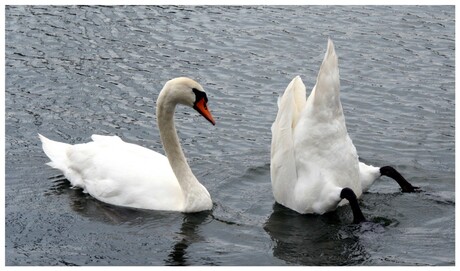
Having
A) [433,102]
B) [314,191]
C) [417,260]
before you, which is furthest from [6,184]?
[433,102]

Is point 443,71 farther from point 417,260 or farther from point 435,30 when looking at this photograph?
point 417,260

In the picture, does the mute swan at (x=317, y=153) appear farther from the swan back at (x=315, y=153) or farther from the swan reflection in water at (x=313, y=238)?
the swan reflection in water at (x=313, y=238)

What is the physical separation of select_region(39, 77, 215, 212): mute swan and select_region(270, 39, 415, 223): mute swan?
2.71 feet

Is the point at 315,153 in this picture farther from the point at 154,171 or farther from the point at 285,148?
the point at 154,171

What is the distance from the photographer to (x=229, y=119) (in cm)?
1261

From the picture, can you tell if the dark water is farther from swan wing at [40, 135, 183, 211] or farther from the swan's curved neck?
the swan's curved neck

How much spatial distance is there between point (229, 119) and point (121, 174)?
2655 millimetres

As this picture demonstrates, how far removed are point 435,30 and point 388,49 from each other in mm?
1069

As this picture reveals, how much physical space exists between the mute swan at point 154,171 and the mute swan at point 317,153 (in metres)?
0.83

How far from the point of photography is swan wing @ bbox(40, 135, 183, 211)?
10180mm

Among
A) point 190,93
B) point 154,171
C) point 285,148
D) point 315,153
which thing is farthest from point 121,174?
point 315,153

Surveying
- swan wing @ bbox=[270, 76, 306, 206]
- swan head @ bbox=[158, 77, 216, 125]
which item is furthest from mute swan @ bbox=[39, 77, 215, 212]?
swan wing @ bbox=[270, 76, 306, 206]

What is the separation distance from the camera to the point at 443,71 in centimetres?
1398

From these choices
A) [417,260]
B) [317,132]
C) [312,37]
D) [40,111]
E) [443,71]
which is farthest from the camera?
[312,37]
